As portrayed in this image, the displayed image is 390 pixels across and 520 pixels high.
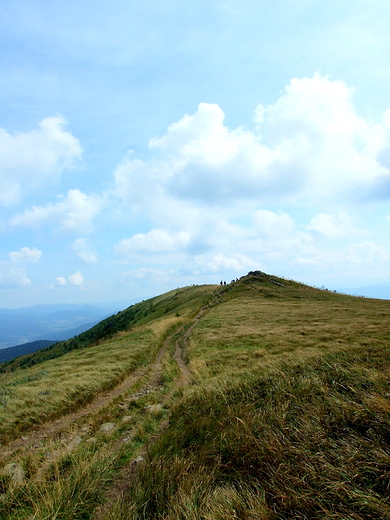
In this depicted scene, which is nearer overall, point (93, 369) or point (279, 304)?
point (93, 369)

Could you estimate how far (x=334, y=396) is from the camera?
726 centimetres

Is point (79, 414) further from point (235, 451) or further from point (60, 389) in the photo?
point (235, 451)

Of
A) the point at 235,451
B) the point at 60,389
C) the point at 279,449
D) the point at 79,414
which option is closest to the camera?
the point at 279,449

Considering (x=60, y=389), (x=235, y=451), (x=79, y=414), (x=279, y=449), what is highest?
(x=279, y=449)

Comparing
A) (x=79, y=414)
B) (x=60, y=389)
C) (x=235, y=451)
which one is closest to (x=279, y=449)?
(x=235, y=451)

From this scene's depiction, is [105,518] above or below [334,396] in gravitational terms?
below

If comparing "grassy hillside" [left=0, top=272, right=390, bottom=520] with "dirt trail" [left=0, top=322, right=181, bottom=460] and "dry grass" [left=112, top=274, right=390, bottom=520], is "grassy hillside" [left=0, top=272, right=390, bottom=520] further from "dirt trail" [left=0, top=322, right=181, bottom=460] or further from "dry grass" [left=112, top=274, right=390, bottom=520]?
"dirt trail" [left=0, top=322, right=181, bottom=460]

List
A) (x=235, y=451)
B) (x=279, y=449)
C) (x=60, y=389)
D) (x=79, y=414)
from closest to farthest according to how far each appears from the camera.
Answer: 1. (x=279, y=449)
2. (x=235, y=451)
3. (x=79, y=414)
4. (x=60, y=389)

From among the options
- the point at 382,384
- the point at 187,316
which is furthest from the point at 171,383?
the point at 187,316

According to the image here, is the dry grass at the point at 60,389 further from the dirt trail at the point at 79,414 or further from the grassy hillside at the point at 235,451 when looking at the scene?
the dirt trail at the point at 79,414

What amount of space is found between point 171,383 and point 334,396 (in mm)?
9545

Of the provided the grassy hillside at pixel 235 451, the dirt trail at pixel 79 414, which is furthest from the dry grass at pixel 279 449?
the dirt trail at pixel 79 414

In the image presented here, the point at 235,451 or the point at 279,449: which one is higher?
the point at 279,449

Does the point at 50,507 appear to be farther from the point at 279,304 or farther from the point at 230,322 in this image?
the point at 279,304
